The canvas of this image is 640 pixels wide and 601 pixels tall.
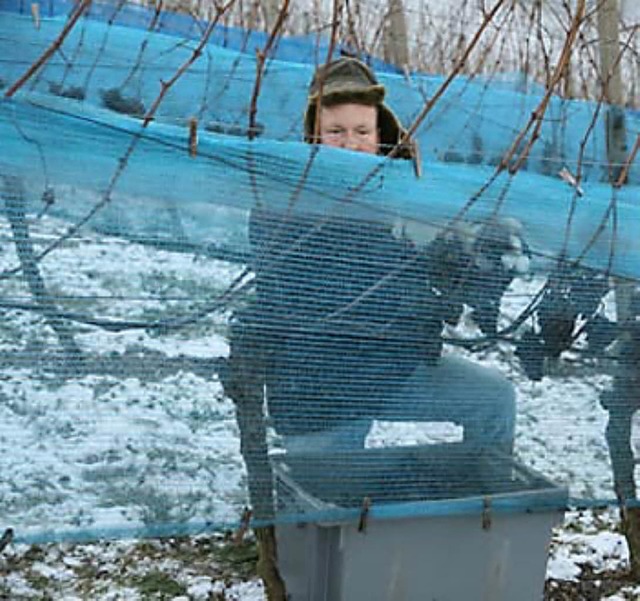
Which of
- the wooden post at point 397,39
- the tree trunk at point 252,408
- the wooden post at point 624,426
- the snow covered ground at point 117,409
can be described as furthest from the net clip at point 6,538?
the wooden post at point 397,39

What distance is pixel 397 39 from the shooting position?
3.51 metres

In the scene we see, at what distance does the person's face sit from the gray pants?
1.59 feet

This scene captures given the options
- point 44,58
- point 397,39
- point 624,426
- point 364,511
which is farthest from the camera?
point 397,39

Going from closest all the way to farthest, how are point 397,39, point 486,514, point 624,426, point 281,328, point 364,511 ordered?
1. point 281,328
2. point 364,511
3. point 486,514
4. point 624,426
5. point 397,39

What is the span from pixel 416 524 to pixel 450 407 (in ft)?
0.78

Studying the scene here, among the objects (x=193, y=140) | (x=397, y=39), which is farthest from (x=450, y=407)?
(x=397, y=39)

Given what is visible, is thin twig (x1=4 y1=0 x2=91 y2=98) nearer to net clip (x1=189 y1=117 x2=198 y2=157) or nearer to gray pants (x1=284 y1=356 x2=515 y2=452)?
net clip (x1=189 y1=117 x2=198 y2=157)

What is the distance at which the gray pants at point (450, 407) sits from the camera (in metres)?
1.64

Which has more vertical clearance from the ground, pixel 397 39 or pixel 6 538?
pixel 397 39

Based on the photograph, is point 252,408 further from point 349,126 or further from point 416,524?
point 349,126

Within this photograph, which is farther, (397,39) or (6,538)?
(397,39)

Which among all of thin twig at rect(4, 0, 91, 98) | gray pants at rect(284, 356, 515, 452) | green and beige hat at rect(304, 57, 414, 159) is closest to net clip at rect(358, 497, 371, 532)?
gray pants at rect(284, 356, 515, 452)

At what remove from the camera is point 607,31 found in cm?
243

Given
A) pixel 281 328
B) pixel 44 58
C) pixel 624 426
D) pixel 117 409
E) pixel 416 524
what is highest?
pixel 44 58
